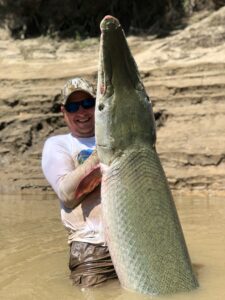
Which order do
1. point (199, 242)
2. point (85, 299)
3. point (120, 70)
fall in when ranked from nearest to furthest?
point (120, 70) < point (85, 299) < point (199, 242)

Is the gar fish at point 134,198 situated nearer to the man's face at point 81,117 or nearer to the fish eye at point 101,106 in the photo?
the fish eye at point 101,106

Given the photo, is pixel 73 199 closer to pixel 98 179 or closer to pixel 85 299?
pixel 98 179

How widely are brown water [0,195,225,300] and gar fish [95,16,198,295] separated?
0.48 ft

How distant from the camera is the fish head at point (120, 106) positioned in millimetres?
3227

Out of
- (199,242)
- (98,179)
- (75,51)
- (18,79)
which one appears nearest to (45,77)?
(18,79)

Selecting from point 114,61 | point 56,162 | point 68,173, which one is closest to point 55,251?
point 56,162

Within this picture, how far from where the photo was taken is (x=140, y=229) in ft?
11.2

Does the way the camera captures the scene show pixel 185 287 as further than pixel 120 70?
Yes

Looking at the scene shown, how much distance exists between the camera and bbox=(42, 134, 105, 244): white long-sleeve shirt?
374 cm

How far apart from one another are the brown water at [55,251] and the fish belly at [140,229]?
109 millimetres

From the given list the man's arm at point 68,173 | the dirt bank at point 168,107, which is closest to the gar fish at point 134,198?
the man's arm at point 68,173

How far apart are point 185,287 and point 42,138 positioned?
7.37 m

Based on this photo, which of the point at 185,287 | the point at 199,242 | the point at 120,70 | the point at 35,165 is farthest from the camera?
the point at 35,165

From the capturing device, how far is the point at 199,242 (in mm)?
5633
